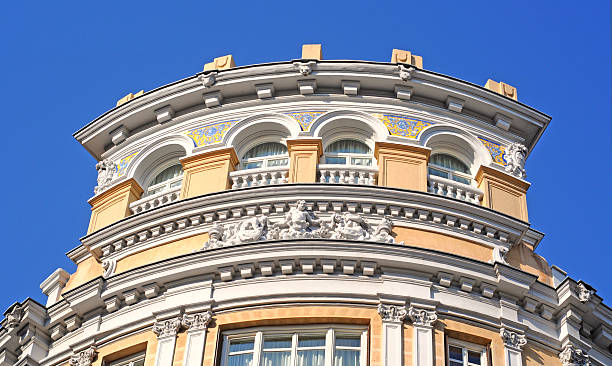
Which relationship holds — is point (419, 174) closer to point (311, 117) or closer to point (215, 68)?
point (311, 117)

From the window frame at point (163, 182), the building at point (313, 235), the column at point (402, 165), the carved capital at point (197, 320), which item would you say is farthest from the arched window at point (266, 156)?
the carved capital at point (197, 320)

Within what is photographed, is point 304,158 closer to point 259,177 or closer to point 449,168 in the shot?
point 259,177

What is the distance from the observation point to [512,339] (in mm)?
31094

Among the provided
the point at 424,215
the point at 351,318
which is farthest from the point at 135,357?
the point at 424,215

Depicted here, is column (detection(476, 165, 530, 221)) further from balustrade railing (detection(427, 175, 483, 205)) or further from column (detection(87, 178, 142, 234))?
column (detection(87, 178, 142, 234))

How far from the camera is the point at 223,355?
1200 inches

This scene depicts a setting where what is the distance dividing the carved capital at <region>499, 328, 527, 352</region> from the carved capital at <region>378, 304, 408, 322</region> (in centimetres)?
240

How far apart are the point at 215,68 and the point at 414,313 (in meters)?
10.7

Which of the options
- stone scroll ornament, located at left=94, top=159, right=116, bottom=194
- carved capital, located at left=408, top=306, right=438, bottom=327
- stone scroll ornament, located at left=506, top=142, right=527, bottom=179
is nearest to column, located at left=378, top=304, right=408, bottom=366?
carved capital, located at left=408, top=306, right=438, bottom=327

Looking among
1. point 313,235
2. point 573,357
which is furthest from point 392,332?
point 573,357

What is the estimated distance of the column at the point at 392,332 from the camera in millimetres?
29609

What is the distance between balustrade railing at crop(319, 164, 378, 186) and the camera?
113 feet

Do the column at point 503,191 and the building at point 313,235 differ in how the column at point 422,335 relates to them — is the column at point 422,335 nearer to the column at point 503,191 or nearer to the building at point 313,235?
the building at point 313,235

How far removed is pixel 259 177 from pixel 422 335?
7.00m
